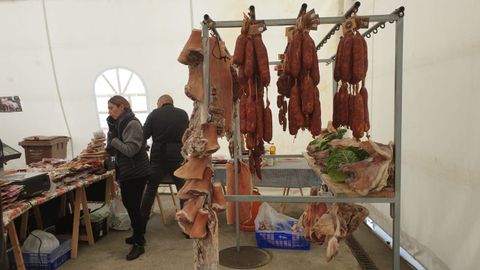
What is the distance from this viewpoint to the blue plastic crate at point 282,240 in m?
3.72

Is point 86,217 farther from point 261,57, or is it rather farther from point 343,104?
point 343,104

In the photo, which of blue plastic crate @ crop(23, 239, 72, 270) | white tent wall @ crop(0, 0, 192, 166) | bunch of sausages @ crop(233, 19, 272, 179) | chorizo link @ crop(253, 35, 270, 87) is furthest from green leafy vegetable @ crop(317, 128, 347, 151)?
white tent wall @ crop(0, 0, 192, 166)

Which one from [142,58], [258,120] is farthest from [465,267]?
[142,58]

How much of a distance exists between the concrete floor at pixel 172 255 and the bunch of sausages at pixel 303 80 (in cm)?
204

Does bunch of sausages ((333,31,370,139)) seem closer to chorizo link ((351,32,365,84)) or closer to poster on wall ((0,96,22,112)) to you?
chorizo link ((351,32,365,84))

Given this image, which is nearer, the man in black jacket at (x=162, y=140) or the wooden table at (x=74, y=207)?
the wooden table at (x=74, y=207)

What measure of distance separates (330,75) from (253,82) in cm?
341

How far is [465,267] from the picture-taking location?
94.3 inches

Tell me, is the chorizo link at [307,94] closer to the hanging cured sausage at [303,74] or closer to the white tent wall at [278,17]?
the hanging cured sausage at [303,74]

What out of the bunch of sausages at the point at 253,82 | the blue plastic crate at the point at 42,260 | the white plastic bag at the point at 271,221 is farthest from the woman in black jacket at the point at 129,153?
the bunch of sausages at the point at 253,82

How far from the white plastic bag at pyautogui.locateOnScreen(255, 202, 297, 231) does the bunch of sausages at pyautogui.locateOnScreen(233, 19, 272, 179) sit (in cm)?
191

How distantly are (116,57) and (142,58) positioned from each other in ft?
1.33

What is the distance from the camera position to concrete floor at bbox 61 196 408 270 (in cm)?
342

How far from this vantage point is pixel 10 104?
18.5ft
